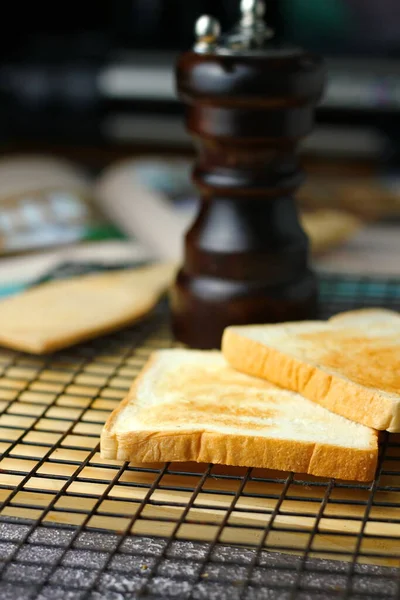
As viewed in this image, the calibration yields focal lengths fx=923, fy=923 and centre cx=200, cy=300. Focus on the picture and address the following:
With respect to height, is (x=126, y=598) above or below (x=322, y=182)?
above

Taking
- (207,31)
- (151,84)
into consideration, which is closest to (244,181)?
(207,31)

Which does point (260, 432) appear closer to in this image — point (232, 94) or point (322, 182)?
point (232, 94)

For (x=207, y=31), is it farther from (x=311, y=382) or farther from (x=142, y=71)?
(x=142, y=71)

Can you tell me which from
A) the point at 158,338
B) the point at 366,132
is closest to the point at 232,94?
the point at 158,338

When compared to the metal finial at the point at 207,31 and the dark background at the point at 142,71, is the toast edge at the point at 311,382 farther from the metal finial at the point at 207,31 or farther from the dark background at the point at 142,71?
the dark background at the point at 142,71

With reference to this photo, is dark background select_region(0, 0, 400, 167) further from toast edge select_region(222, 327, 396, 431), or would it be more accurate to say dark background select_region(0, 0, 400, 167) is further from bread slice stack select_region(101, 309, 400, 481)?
toast edge select_region(222, 327, 396, 431)
